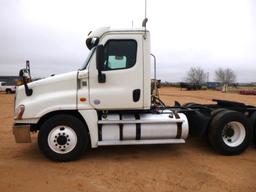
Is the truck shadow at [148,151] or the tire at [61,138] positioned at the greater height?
the tire at [61,138]

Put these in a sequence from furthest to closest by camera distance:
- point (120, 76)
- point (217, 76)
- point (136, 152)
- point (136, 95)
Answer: point (217, 76) < point (136, 152) < point (136, 95) < point (120, 76)

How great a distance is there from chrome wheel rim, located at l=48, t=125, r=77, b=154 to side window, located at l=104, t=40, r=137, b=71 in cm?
174

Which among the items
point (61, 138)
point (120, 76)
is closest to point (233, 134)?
point (120, 76)

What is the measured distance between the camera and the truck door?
20.4 ft

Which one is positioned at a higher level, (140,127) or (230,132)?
(140,127)

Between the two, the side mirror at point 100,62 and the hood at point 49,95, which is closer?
the side mirror at point 100,62

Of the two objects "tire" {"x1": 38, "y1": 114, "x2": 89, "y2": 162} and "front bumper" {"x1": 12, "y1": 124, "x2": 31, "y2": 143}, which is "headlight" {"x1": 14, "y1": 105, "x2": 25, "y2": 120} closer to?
"front bumper" {"x1": 12, "y1": 124, "x2": 31, "y2": 143}

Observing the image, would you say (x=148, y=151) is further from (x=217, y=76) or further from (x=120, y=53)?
(x=217, y=76)

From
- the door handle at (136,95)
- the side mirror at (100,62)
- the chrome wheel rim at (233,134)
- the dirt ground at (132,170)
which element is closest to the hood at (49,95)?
the side mirror at (100,62)

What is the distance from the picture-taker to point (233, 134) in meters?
6.91

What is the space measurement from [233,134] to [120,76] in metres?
3.19

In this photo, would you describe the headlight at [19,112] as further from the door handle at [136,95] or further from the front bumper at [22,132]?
the door handle at [136,95]

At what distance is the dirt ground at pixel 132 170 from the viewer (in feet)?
15.8

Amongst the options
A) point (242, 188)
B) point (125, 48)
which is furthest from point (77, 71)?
point (242, 188)
